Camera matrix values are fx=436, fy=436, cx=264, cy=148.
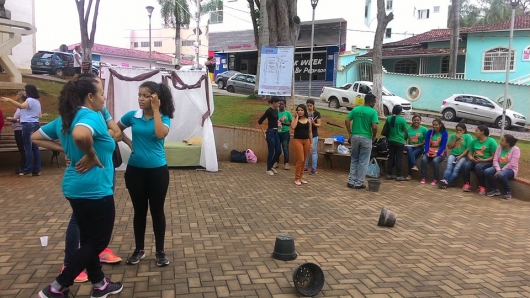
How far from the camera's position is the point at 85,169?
3012mm

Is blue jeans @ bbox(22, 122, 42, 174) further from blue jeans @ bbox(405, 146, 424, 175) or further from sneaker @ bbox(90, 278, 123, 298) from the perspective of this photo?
blue jeans @ bbox(405, 146, 424, 175)

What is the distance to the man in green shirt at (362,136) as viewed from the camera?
789 cm

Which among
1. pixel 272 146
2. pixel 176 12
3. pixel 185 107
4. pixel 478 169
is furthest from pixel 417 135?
pixel 176 12

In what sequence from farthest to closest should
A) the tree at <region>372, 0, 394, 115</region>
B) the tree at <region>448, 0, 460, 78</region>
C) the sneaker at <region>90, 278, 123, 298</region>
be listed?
the tree at <region>448, 0, 460, 78</region> → the tree at <region>372, 0, 394, 115</region> → the sneaker at <region>90, 278, 123, 298</region>

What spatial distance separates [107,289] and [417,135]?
7.65 metres

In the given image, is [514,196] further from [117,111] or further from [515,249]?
[117,111]

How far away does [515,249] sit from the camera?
4.95 meters

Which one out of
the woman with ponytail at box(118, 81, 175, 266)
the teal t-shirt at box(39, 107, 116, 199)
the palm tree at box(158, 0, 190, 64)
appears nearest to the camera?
the teal t-shirt at box(39, 107, 116, 199)

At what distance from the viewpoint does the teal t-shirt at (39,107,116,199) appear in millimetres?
3012

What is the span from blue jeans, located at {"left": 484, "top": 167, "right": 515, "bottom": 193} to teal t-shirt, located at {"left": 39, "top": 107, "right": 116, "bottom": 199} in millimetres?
7153

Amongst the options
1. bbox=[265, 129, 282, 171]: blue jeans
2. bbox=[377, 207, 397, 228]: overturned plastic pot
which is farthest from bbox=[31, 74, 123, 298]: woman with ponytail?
bbox=[265, 129, 282, 171]: blue jeans

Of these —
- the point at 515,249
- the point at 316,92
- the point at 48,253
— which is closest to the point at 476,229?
the point at 515,249

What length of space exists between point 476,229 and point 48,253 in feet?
16.7

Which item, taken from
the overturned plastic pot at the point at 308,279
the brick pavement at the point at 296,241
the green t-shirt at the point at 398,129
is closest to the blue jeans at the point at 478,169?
the brick pavement at the point at 296,241
